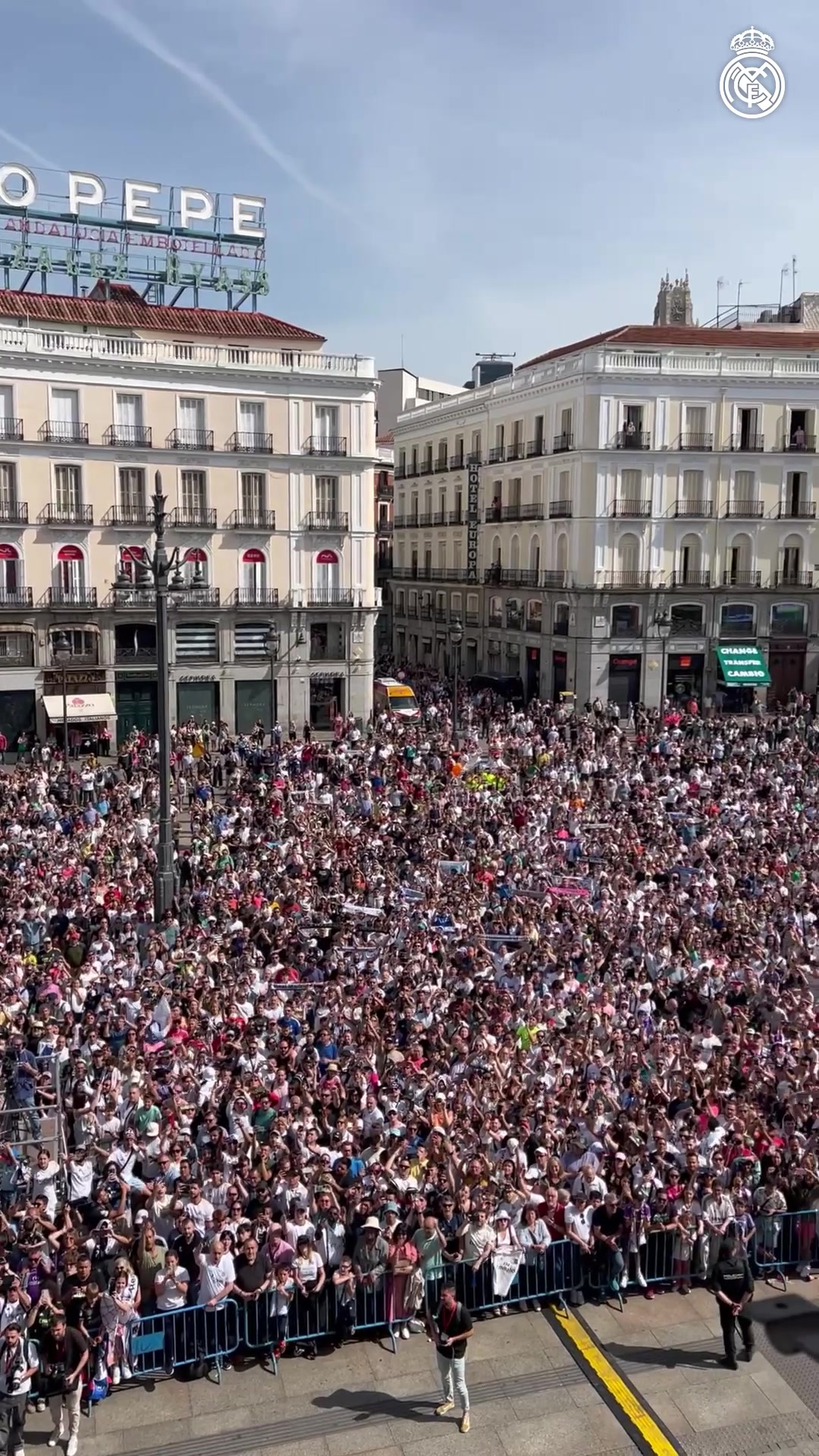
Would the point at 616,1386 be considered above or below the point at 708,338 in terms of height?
below

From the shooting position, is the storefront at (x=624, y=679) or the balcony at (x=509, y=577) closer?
the storefront at (x=624, y=679)

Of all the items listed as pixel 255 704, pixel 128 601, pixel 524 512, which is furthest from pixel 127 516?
pixel 524 512

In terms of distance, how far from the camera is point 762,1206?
11.3 meters

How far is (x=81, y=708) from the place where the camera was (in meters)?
36.4

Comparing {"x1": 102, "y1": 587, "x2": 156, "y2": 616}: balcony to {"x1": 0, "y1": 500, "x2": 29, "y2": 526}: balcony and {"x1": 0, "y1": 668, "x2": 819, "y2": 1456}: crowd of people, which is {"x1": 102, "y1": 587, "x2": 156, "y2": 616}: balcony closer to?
{"x1": 0, "y1": 500, "x2": 29, "y2": 526}: balcony

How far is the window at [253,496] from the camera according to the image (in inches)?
1543

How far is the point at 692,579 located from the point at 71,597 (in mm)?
23656

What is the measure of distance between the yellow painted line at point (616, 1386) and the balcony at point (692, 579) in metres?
37.4

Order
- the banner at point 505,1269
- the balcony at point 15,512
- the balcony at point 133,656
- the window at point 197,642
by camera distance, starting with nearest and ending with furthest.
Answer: the banner at point 505,1269 → the balcony at point 15,512 → the balcony at point 133,656 → the window at point 197,642

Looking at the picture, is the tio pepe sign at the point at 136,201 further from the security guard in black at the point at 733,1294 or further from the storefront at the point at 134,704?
the security guard in black at the point at 733,1294

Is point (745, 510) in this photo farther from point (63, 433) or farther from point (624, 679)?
point (63, 433)

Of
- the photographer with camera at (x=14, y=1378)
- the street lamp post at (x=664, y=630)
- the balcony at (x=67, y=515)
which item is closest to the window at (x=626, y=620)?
the street lamp post at (x=664, y=630)

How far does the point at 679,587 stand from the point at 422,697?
11005mm

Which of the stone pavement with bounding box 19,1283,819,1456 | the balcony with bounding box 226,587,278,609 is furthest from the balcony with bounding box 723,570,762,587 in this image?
the stone pavement with bounding box 19,1283,819,1456
